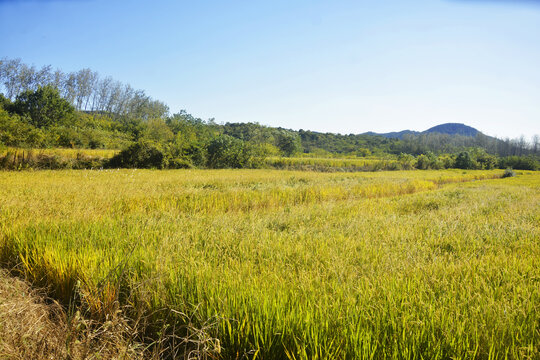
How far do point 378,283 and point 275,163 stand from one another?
3701 cm

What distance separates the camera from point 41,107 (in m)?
44.6

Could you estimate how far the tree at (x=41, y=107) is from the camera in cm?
4386

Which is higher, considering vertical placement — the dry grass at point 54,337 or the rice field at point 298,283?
the rice field at point 298,283

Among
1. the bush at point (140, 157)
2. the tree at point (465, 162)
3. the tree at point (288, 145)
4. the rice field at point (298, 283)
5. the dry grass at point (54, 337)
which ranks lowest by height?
the dry grass at point (54, 337)

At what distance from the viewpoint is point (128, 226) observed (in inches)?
166

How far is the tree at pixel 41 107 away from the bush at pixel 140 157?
103 ft

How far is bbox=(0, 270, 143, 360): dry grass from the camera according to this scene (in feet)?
5.63

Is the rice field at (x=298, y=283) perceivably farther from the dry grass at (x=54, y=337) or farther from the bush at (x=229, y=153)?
the bush at (x=229, y=153)

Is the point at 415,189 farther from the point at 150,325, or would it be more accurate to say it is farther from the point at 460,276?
the point at 150,325

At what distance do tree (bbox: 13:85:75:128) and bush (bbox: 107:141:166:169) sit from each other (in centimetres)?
3132

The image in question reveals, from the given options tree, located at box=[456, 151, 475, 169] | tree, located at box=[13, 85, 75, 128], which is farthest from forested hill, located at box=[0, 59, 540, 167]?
tree, located at box=[456, 151, 475, 169]

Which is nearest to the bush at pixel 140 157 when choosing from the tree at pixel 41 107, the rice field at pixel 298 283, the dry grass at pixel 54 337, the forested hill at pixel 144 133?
the forested hill at pixel 144 133

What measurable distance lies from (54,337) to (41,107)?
59.3 meters

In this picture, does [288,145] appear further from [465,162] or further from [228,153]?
[465,162]
